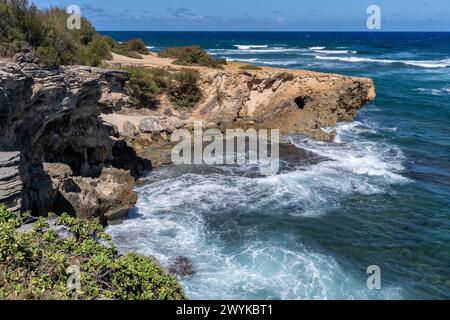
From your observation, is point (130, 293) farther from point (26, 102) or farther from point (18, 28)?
point (18, 28)

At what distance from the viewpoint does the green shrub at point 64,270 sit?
690 cm

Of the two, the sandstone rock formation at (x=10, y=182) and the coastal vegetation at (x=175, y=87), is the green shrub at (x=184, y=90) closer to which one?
the coastal vegetation at (x=175, y=87)

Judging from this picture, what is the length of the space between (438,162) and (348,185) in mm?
7108

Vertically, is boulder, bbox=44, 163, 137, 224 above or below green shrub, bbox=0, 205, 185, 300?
below

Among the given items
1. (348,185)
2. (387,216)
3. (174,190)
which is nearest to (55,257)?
(174,190)

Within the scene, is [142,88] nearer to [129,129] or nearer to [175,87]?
[175,87]

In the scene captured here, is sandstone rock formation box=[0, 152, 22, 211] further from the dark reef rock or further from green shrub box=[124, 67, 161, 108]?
green shrub box=[124, 67, 161, 108]

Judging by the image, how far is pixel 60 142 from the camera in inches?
637

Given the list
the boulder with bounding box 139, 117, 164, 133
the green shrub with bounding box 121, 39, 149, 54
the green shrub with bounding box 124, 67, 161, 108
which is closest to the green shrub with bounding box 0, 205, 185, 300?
the boulder with bounding box 139, 117, 164, 133

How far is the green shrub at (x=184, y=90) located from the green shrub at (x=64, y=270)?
22.7 metres

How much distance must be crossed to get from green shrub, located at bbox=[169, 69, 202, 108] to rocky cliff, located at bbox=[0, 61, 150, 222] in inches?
448

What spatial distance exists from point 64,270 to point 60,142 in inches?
381

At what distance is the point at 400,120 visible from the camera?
35188mm

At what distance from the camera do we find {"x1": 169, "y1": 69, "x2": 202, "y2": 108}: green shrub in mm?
30750
